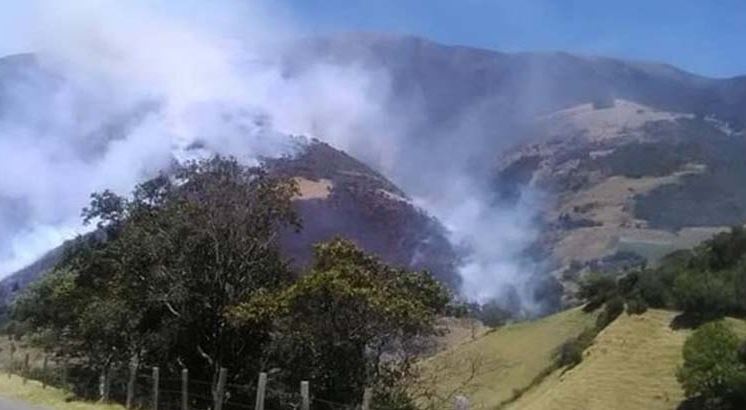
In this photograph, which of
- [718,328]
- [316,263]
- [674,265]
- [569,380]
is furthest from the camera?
[674,265]

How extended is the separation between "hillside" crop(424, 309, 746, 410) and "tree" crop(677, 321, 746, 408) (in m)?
1.76

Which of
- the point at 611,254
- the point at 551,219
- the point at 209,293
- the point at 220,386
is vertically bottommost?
the point at 220,386

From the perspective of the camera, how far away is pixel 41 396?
29.5 meters

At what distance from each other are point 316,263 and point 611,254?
126 m

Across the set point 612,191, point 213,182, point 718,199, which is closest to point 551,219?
point 612,191

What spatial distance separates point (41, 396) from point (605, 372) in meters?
34.1

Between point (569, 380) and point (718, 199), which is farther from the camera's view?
point (718, 199)

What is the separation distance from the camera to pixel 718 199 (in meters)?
179

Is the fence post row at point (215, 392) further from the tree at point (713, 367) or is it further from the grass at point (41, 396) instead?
the tree at point (713, 367)

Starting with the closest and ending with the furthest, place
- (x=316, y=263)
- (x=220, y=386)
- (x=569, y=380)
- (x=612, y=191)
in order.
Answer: (x=220, y=386) → (x=316, y=263) → (x=569, y=380) → (x=612, y=191)

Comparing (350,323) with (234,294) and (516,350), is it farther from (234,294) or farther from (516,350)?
(516,350)

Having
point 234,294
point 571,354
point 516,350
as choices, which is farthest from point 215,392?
point 516,350

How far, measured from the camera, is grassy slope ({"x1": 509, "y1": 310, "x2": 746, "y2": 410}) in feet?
168

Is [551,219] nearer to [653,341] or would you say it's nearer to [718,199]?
[718,199]
